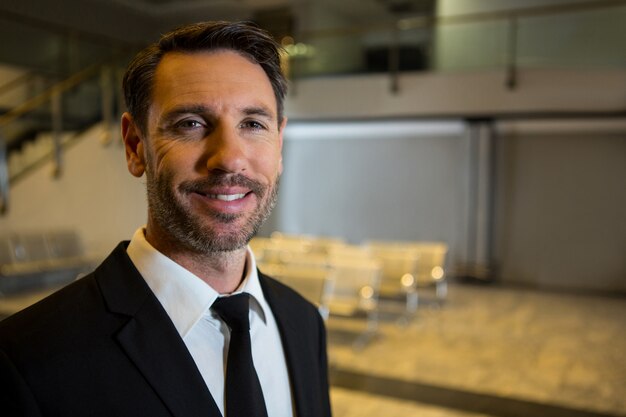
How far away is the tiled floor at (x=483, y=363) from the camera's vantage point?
4.29 metres

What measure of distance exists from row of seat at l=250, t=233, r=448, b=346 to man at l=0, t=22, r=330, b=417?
401cm

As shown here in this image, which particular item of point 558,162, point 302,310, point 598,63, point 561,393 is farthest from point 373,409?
point 558,162

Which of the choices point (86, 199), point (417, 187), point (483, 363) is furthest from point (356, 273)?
point (417, 187)

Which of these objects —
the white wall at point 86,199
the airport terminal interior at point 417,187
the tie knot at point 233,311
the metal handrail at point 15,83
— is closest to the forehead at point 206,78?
the tie knot at point 233,311

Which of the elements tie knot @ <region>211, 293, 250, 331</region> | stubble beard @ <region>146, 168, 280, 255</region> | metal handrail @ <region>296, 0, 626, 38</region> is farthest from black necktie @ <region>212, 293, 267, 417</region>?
metal handrail @ <region>296, 0, 626, 38</region>

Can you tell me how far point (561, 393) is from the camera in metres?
4.44

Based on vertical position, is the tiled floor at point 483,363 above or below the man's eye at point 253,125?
below

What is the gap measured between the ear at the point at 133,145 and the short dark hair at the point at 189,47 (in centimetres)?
2

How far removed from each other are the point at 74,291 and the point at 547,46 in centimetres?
810

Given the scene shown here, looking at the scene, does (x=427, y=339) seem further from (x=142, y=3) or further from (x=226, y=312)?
(x=142, y=3)

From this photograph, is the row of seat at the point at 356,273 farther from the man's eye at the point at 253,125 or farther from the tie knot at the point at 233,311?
the man's eye at the point at 253,125

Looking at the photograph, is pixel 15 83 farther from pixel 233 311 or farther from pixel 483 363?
pixel 233 311

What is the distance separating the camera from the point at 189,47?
104 cm

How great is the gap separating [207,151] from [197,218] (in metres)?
0.12
